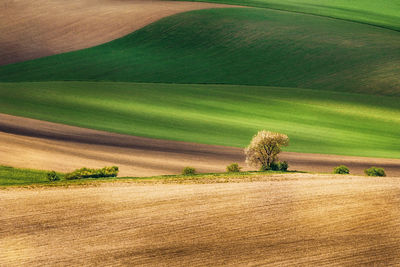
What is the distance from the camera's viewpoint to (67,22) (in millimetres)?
73500

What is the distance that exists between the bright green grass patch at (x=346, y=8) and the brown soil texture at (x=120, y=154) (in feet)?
146

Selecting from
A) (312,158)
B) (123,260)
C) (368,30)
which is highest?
(368,30)

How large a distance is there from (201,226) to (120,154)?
52.3 feet

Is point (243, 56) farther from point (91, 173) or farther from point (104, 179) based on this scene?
point (104, 179)

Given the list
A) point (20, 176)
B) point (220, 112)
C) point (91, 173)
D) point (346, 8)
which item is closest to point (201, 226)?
point (91, 173)

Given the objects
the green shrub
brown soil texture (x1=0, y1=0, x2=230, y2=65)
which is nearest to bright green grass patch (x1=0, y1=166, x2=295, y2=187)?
the green shrub

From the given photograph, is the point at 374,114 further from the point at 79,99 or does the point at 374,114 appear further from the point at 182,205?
the point at 182,205

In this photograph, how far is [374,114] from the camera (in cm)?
5103

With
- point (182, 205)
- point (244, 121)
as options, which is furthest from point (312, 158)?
point (182, 205)

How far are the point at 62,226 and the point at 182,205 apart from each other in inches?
181

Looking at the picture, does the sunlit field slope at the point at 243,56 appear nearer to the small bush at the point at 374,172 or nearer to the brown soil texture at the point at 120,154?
the brown soil texture at the point at 120,154

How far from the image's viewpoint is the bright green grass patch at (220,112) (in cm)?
4297

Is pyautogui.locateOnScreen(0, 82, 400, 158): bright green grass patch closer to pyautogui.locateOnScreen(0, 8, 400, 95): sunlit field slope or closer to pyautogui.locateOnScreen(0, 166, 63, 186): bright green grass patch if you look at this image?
pyautogui.locateOnScreen(0, 8, 400, 95): sunlit field slope

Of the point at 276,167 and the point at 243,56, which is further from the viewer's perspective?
the point at 243,56
